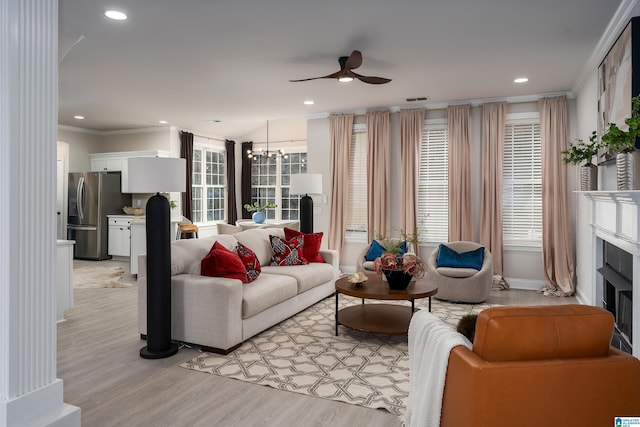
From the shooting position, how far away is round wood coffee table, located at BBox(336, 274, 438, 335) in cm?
385

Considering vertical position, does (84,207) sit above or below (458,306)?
above

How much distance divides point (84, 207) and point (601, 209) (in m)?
8.38

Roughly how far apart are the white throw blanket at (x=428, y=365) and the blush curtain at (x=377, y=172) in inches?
181

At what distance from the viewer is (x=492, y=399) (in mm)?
1642

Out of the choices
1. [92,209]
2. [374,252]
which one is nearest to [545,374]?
[374,252]

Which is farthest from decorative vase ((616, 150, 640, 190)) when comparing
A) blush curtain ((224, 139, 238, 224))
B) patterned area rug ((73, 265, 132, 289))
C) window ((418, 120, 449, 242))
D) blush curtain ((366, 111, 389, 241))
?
blush curtain ((224, 139, 238, 224))

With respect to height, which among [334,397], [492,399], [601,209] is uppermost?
[601,209]

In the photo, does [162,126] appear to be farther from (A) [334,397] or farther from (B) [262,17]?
(A) [334,397]

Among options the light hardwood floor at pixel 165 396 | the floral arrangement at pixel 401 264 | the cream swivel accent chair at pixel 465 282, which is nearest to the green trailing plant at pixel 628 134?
the floral arrangement at pixel 401 264

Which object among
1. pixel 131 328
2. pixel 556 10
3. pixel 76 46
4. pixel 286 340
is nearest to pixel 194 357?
pixel 286 340

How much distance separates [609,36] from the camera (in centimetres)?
383

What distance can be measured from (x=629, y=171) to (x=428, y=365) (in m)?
1.87

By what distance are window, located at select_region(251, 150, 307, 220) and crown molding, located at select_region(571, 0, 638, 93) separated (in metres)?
5.65

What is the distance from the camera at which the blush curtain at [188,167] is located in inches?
348
